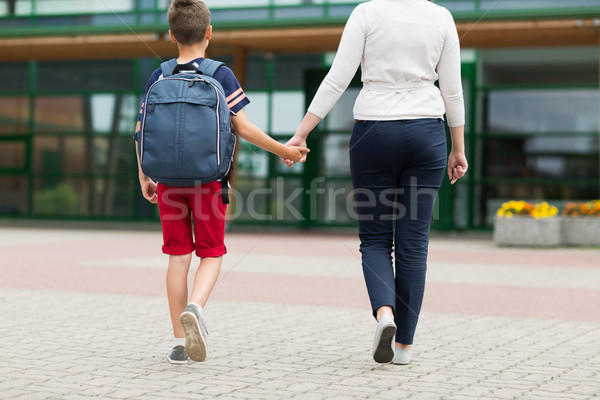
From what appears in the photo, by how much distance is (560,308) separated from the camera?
624cm

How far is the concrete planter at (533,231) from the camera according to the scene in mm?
13477

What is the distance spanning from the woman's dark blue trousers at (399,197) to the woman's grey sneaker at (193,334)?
0.86 metres

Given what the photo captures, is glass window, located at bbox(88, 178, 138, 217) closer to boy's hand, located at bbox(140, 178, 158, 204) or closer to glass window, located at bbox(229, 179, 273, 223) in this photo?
glass window, located at bbox(229, 179, 273, 223)

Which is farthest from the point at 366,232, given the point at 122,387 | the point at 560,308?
the point at 560,308

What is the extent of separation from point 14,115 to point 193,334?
17.5m

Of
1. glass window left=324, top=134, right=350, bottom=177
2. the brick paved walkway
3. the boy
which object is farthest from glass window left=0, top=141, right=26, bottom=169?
the boy

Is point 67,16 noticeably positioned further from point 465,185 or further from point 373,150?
point 373,150

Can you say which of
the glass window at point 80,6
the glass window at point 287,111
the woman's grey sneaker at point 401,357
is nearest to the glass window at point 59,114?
the glass window at point 80,6

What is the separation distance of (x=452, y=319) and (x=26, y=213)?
52.0 feet

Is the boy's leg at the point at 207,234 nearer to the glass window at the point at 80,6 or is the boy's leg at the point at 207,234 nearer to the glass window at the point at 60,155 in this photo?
the glass window at the point at 80,6

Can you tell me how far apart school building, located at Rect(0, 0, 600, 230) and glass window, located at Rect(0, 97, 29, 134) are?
0.13ft

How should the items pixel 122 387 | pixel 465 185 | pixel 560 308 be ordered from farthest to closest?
1. pixel 465 185
2. pixel 560 308
3. pixel 122 387

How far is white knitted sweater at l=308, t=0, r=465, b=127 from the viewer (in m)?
3.86

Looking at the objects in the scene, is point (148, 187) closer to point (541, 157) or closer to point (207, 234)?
point (207, 234)
